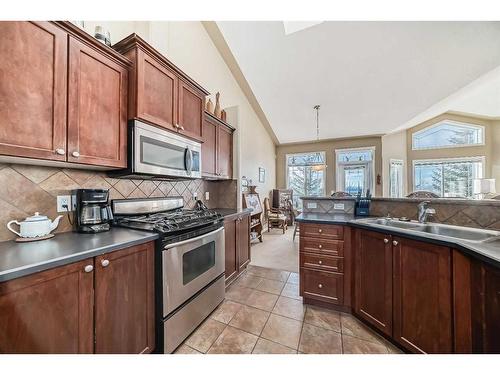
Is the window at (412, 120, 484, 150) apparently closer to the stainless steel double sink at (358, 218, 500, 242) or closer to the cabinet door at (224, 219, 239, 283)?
the stainless steel double sink at (358, 218, 500, 242)

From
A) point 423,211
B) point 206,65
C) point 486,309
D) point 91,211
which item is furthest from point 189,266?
point 206,65

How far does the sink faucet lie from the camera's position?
1.68 meters

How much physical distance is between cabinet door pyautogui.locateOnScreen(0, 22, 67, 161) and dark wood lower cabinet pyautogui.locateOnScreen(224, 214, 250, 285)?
5.24 feet

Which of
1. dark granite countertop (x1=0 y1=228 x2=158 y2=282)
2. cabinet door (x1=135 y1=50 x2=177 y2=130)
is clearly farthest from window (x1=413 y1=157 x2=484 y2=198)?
dark granite countertop (x1=0 y1=228 x2=158 y2=282)

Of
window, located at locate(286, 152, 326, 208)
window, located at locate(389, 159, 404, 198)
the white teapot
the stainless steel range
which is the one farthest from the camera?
window, located at locate(286, 152, 326, 208)

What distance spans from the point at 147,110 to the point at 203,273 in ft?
4.80

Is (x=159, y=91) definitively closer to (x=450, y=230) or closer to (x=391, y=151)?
(x=450, y=230)

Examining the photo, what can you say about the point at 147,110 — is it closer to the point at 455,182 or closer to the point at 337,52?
the point at 337,52

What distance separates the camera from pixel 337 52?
2932 millimetres

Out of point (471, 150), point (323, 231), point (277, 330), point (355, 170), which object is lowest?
point (277, 330)

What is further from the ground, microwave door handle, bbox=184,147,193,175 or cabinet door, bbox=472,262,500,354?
microwave door handle, bbox=184,147,193,175

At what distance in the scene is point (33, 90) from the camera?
1.02m

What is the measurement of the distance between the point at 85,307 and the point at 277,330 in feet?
4.63
